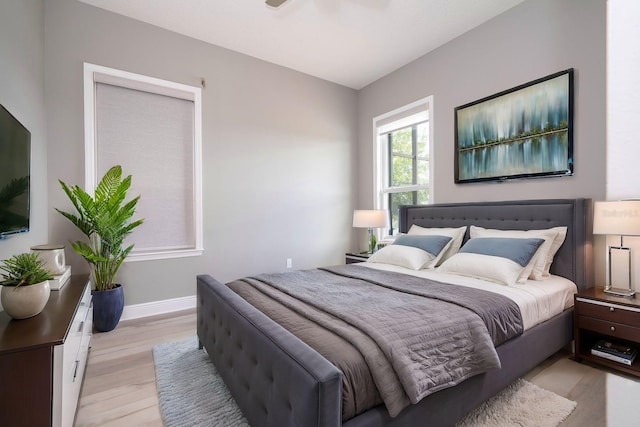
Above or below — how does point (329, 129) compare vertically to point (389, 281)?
above

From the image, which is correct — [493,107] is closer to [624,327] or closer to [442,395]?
[624,327]

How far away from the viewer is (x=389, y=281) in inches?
89.0

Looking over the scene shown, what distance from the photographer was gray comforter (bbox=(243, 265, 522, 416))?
3.91ft

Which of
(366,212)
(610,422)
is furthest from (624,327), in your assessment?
(366,212)

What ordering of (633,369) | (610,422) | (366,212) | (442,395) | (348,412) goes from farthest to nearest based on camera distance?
(366,212) < (633,369) < (610,422) < (442,395) < (348,412)

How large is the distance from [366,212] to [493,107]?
5.89ft

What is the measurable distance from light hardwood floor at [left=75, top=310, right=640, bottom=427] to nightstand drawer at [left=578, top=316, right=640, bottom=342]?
0.28 metres

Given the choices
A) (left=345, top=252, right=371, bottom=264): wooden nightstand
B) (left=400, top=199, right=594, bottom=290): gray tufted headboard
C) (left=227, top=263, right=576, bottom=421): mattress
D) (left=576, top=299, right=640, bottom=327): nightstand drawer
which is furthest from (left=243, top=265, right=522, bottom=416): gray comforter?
(left=345, top=252, right=371, bottom=264): wooden nightstand

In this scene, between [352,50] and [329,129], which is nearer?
[352,50]

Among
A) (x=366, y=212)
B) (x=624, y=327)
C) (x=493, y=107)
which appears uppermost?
(x=493, y=107)

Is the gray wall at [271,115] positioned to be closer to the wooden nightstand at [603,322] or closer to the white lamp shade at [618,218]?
the white lamp shade at [618,218]

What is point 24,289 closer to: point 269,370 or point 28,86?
point 269,370

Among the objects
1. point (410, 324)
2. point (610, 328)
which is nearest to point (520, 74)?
point (610, 328)

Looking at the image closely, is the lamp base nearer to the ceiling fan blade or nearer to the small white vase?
the ceiling fan blade
